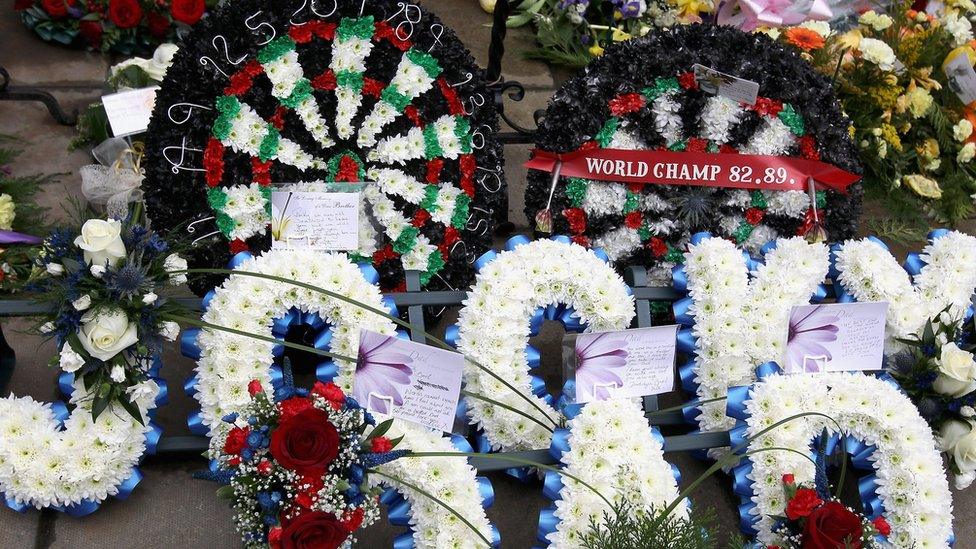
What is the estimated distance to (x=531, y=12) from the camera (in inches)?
160

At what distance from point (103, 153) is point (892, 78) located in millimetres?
2864

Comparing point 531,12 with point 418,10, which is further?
point 531,12

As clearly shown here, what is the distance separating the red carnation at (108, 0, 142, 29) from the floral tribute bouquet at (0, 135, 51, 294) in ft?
2.05

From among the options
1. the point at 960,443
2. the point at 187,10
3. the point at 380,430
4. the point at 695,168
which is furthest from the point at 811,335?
the point at 187,10

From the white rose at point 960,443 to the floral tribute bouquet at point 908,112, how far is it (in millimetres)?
1176

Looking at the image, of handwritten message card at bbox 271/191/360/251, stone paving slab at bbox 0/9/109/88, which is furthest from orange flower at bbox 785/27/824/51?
stone paving slab at bbox 0/9/109/88

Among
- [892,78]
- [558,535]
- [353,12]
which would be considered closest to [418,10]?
[353,12]

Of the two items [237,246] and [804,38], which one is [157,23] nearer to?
[237,246]

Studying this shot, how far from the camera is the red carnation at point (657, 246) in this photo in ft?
9.48

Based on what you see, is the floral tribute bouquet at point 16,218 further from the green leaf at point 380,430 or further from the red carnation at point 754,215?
the red carnation at point 754,215

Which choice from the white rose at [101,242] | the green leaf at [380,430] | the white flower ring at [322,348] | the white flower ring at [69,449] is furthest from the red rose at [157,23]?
the green leaf at [380,430]

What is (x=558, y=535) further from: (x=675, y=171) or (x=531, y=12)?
(x=531, y=12)

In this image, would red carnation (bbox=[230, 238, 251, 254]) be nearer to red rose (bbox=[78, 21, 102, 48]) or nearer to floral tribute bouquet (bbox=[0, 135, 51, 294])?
floral tribute bouquet (bbox=[0, 135, 51, 294])

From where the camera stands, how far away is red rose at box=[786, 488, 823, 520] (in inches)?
83.6
